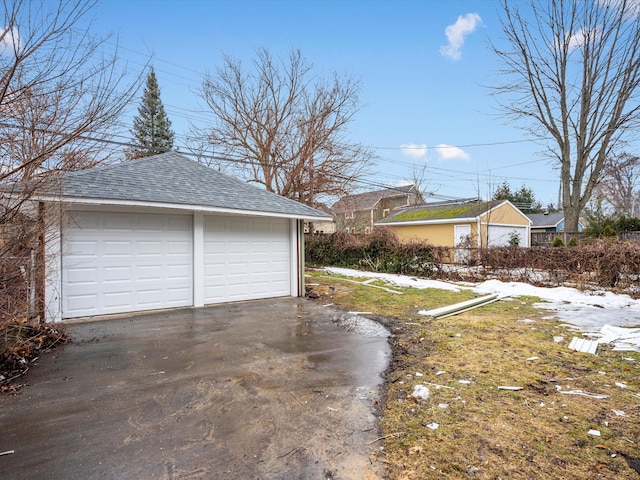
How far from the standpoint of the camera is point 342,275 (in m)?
13.7

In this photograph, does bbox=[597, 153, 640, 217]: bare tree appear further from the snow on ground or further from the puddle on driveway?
the puddle on driveway

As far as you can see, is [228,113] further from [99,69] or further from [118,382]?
[118,382]

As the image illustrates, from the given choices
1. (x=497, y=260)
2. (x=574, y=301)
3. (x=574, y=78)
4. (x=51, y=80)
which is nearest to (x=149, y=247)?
(x=51, y=80)

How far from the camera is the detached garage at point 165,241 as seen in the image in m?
6.36

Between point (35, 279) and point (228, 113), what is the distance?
15.9 meters

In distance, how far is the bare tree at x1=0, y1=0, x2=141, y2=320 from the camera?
9.84 feet

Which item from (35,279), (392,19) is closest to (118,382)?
(35,279)

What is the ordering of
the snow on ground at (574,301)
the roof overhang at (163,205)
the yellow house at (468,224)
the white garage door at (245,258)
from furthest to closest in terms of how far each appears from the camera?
1. the yellow house at (468,224)
2. the white garage door at (245,258)
3. the snow on ground at (574,301)
4. the roof overhang at (163,205)

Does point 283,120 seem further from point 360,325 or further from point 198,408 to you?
point 198,408

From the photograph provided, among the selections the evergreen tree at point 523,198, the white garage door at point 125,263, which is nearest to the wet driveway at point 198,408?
the white garage door at point 125,263

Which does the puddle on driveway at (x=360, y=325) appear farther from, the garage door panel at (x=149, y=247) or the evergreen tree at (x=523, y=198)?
the evergreen tree at (x=523, y=198)

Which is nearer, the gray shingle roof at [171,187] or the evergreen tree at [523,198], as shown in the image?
the gray shingle roof at [171,187]

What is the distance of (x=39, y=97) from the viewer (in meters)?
3.39

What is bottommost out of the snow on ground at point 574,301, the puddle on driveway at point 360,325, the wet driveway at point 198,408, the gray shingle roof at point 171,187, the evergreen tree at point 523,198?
the puddle on driveway at point 360,325
